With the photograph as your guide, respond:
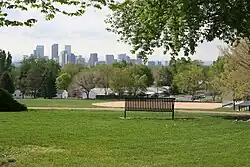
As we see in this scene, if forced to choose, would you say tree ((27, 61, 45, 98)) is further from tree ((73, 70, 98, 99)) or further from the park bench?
the park bench

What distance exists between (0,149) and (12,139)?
1788 millimetres

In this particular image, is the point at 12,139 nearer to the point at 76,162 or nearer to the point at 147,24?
the point at 76,162

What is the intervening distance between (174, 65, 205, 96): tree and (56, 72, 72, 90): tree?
2693 cm

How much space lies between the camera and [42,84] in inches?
3676

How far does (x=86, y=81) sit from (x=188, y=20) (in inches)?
3232

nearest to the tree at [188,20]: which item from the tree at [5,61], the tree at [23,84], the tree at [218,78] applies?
the tree at [218,78]

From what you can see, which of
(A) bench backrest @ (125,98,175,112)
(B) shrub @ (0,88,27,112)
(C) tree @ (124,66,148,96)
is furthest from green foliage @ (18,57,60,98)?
(A) bench backrest @ (125,98,175,112)

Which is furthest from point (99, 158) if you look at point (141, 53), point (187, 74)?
point (187, 74)

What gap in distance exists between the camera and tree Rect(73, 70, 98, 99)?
94812 millimetres

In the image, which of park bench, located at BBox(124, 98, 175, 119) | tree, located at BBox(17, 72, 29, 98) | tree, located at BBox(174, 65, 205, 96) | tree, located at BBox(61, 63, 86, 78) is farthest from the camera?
tree, located at BBox(61, 63, 86, 78)

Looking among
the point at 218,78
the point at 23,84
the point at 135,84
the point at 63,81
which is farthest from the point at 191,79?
the point at 218,78

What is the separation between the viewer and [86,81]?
312 ft

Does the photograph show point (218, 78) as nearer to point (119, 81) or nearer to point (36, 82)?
point (119, 81)

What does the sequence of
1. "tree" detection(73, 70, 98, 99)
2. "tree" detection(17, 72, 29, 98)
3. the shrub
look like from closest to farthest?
1. the shrub
2. "tree" detection(73, 70, 98, 99)
3. "tree" detection(17, 72, 29, 98)
